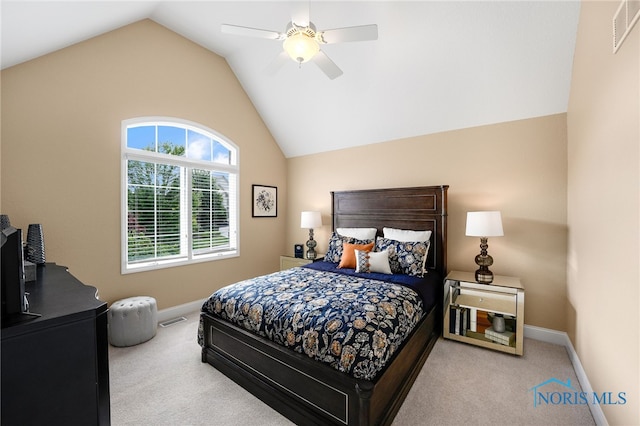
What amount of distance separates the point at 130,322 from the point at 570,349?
4.45m

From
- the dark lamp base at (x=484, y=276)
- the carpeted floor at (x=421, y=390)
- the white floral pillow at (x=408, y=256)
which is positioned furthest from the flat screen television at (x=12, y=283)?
the dark lamp base at (x=484, y=276)

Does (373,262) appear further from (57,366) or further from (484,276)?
(57,366)

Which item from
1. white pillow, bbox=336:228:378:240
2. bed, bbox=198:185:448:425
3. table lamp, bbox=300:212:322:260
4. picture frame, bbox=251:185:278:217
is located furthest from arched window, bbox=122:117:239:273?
white pillow, bbox=336:228:378:240

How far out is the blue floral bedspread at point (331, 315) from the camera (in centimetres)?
169

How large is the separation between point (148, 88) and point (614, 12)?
4.25m

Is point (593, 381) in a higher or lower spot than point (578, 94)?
lower

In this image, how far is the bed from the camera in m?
1.65

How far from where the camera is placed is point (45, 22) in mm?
2113

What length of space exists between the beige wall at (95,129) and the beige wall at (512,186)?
3036 millimetres

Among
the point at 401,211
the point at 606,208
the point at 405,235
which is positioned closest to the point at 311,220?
the point at 401,211

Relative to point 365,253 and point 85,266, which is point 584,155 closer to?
point 365,253

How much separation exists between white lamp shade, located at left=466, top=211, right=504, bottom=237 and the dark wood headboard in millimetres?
499

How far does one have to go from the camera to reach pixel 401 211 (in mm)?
3697

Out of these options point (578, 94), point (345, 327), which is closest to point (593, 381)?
point (345, 327)
